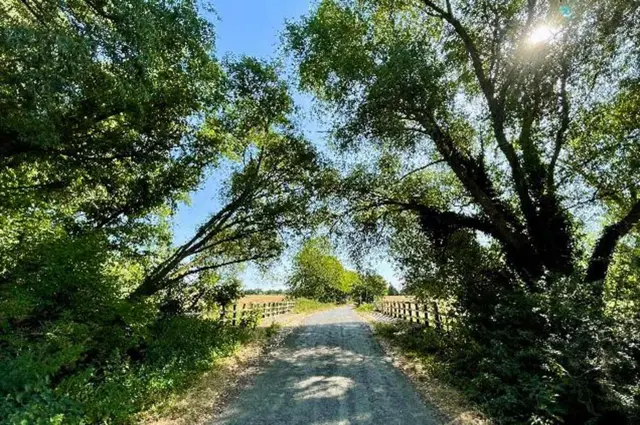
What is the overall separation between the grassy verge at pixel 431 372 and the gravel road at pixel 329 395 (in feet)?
0.89

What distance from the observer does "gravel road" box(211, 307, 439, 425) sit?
242 inches

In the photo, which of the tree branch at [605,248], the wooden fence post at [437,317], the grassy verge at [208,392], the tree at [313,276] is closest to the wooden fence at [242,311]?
the grassy verge at [208,392]

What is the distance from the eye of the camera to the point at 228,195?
15.3 metres

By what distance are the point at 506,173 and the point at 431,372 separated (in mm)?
6431

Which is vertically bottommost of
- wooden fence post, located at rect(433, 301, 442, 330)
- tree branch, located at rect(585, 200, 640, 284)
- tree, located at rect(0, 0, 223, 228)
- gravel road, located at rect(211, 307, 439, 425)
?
gravel road, located at rect(211, 307, 439, 425)

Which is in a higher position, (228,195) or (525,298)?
(228,195)

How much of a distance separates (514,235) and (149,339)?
957cm

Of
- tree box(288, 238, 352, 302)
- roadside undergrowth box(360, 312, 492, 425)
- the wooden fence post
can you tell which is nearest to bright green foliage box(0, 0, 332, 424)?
roadside undergrowth box(360, 312, 492, 425)

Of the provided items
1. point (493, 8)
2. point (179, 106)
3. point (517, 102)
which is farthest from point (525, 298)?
point (179, 106)

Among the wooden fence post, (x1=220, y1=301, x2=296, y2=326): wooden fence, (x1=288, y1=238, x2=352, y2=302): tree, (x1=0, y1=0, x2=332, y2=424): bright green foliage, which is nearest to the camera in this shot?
(x1=0, y1=0, x2=332, y2=424): bright green foliage

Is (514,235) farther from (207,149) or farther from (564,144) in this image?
(207,149)

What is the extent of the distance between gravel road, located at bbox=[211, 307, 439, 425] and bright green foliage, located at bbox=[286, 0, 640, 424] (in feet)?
→ 4.68

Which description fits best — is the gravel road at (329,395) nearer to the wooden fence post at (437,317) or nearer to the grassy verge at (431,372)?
the grassy verge at (431,372)

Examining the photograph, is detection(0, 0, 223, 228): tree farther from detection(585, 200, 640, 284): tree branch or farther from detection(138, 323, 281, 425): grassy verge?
detection(585, 200, 640, 284): tree branch
